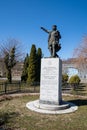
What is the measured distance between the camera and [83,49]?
2391 centimetres

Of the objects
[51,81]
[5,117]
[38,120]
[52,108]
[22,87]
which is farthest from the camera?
[22,87]

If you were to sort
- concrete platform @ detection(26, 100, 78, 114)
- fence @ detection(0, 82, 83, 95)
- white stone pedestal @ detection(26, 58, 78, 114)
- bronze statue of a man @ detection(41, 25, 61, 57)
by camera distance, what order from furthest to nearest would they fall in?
1. fence @ detection(0, 82, 83, 95)
2. bronze statue of a man @ detection(41, 25, 61, 57)
3. white stone pedestal @ detection(26, 58, 78, 114)
4. concrete platform @ detection(26, 100, 78, 114)

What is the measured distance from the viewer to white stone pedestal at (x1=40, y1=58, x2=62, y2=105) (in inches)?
340

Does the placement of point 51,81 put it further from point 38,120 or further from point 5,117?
point 5,117

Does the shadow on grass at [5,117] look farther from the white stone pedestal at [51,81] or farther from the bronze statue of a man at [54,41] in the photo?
the bronze statue of a man at [54,41]

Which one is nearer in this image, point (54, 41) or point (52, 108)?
point (52, 108)

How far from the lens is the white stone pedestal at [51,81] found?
8.63m

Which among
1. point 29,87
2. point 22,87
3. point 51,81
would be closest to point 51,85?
point 51,81

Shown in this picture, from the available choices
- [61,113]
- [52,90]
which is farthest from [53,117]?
[52,90]

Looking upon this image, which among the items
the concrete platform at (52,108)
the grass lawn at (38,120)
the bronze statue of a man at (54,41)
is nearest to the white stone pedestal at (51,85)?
the concrete platform at (52,108)

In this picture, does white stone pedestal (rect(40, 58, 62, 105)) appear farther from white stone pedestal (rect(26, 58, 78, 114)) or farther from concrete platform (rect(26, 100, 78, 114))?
concrete platform (rect(26, 100, 78, 114))

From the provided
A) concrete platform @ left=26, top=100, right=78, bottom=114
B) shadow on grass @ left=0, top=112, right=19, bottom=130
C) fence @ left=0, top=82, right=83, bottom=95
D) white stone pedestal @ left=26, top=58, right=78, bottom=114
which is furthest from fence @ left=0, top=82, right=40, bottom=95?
shadow on grass @ left=0, top=112, right=19, bottom=130

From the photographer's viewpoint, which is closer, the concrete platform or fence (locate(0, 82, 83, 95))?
the concrete platform

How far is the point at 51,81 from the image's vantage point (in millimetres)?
8711
